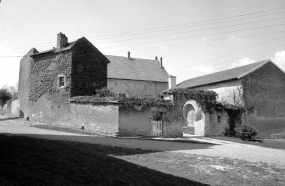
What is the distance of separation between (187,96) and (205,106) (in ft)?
8.11

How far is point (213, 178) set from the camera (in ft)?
27.1

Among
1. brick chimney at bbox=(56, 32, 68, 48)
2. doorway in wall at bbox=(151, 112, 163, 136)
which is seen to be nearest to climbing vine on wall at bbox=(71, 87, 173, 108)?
doorway in wall at bbox=(151, 112, 163, 136)

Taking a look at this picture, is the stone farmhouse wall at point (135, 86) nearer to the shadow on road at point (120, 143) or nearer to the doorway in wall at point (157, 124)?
the doorway in wall at point (157, 124)

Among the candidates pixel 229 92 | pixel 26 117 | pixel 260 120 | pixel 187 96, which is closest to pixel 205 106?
pixel 187 96

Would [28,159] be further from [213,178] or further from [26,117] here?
[26,117]

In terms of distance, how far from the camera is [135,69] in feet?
127

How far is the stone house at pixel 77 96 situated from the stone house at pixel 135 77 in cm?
1029

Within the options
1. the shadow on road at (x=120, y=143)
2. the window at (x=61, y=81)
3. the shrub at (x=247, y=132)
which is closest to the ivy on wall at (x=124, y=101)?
the window at (x=61, y=81)

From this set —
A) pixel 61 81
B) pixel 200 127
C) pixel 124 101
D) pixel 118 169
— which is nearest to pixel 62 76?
pixel 61 81

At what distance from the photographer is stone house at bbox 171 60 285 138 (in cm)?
2736

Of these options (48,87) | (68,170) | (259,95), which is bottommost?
(68,170)

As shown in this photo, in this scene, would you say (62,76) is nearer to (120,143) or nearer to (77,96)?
(77,96)

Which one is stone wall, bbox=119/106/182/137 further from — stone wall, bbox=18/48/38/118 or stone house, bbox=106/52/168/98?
stone house, bbox=106/52/168/98

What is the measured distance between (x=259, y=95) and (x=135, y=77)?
1712 centimetres
